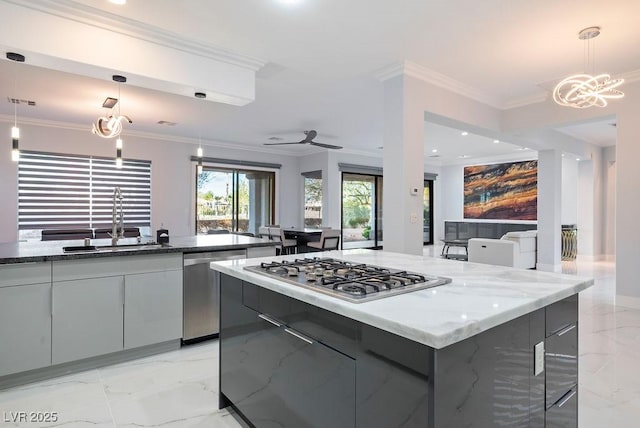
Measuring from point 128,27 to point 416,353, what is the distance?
3.21 m

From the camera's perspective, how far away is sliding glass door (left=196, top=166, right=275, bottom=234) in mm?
7953

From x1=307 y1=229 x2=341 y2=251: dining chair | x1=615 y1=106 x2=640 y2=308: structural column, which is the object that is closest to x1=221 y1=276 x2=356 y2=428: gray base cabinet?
x1=307 y1=229 x2=341 y2=251: dining chair

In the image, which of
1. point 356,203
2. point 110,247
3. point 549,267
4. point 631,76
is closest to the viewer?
point 110,247

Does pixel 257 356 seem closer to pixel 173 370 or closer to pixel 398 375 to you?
pixel 398 375

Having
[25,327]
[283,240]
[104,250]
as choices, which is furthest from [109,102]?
[283,240]

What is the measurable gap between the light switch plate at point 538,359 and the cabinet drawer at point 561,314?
0.27 ft

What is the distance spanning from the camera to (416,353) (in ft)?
3.38

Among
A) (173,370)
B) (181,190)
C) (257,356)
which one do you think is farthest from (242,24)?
(181,190)

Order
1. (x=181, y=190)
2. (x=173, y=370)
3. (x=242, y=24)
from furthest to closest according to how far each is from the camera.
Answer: (x=181, y=190), (x=242, y=24), (x=173, y=370)

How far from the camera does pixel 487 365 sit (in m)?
1.19

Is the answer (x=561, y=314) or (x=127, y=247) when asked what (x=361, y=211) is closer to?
(x=127, y=247)

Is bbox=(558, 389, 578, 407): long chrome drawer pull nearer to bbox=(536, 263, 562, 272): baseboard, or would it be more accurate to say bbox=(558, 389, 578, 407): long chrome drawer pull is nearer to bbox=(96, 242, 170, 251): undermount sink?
bbox=(96, 242, 170, 251): undermount sink

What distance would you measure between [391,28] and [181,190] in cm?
570

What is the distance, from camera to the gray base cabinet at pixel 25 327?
2.34 meters
